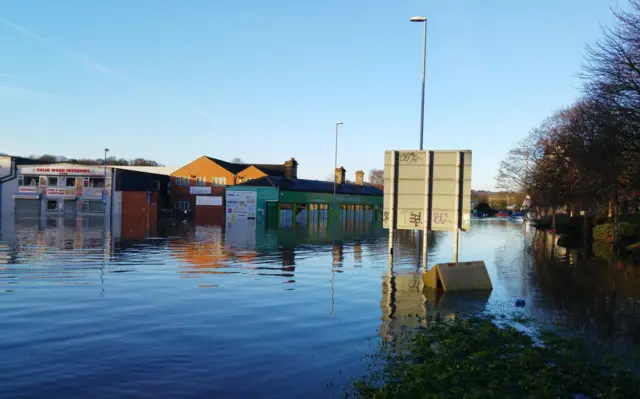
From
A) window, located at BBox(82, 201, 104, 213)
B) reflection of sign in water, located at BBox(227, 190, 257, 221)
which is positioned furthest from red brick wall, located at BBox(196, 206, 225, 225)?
window, located at BBox(82, 201, 104, 213)

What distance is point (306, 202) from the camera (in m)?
66.9

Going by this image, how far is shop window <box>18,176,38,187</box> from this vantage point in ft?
226

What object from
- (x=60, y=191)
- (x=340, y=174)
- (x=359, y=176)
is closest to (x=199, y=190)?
(x=60, y=191)

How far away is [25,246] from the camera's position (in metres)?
23.0

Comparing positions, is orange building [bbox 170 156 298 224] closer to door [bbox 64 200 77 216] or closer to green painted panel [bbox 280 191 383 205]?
green painted panel [bbox 280 191 383 205]

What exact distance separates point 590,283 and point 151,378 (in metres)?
14.1

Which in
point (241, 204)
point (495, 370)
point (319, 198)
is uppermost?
point (319, 198)

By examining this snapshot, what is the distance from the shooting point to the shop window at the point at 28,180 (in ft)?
226

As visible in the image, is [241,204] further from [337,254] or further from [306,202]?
[337,254]

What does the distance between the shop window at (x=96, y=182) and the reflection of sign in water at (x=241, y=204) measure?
61.0ft

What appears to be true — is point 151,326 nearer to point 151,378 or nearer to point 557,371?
Result: point 151,378

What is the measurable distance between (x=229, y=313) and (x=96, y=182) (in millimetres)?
64119

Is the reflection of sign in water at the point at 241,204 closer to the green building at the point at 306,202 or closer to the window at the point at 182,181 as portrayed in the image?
the green building at the point at 306,202

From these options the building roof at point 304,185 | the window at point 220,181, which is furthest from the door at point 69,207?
the building roof at point 304,185
